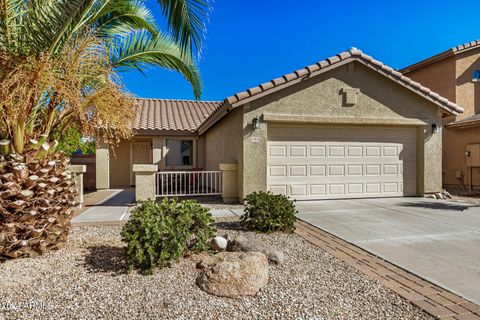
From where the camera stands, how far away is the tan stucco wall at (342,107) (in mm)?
8648

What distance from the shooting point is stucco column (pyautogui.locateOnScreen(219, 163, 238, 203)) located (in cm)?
916

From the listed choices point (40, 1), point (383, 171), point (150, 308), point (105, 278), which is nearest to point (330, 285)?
point (150, 308)

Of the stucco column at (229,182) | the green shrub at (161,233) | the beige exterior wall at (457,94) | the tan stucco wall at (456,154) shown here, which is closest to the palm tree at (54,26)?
the green shrub at (161,233)

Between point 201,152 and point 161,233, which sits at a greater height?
point 201,152

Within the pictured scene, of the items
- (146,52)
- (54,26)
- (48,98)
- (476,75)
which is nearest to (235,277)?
(48,98)

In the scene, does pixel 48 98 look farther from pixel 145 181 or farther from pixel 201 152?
pixel 201 152

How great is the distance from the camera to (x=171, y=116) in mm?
15586

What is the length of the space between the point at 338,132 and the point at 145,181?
6.29m

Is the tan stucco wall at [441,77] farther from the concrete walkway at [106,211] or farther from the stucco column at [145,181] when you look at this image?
the concrete walkway at [106,211]

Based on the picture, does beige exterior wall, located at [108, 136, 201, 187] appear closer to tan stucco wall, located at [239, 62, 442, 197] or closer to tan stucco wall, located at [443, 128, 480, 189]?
tan stucco wall, located at [239, 62, 442, 197]

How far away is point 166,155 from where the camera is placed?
14047mm

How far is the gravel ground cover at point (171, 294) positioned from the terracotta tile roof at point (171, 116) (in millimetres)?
8942

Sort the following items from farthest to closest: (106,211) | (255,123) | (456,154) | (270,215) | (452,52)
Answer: (452,52)
(456,154)
(255,123)
(106,211)
(270,215)

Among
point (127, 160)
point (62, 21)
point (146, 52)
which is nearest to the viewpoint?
point (62, 21)
